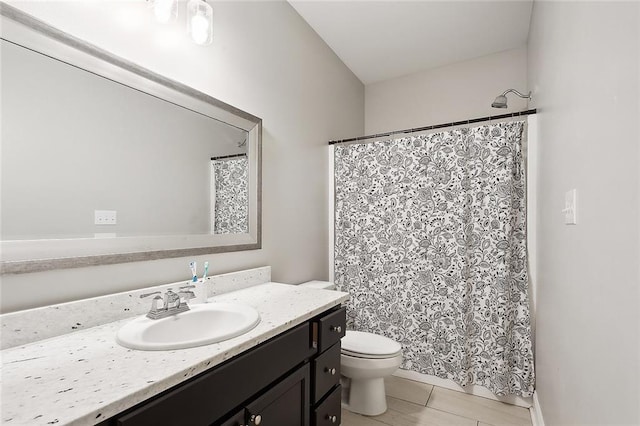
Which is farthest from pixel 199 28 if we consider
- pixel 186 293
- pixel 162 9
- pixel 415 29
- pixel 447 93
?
pixel 447 93

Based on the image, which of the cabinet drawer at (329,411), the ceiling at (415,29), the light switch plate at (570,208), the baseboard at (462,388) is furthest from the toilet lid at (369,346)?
the ceiling at (415,29)

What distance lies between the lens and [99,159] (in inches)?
47.5

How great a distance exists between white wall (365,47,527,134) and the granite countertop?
2701 millimetres

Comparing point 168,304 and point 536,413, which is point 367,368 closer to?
point 536,413

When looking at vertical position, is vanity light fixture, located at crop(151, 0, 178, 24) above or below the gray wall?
above

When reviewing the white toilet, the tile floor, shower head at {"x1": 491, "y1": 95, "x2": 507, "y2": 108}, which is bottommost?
the tile floor

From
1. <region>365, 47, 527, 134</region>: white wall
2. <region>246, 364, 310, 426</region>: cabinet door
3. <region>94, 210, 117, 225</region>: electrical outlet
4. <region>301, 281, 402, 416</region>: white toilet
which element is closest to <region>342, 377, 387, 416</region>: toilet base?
<region>301, 281, 402, 416</region>: white toilet

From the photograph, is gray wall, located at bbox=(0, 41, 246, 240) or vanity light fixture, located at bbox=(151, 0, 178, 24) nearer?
gray wall, located at bbox=(0, 41, 246, 240)

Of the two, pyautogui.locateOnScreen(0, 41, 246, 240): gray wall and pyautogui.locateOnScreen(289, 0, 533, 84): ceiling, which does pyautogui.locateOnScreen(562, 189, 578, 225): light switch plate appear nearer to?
pyautogui.locateOnScreen(0, 41, 246, 240): gray wall

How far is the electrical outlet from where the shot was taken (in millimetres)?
1188

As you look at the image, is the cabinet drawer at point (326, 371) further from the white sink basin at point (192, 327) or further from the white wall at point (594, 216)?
the white wall at point (594, 216)

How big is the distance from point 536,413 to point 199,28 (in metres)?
2.73

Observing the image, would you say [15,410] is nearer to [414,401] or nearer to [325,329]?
[325,329]

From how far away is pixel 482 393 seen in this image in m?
2.21
